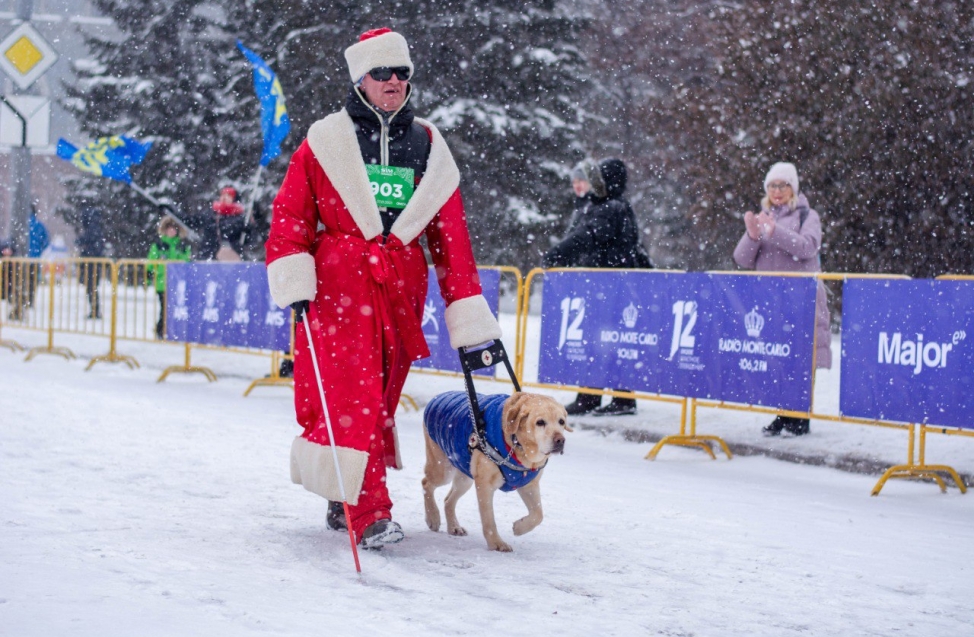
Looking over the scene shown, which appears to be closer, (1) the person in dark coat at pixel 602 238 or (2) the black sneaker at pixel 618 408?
(2) the black sneaker at pixel 618 408

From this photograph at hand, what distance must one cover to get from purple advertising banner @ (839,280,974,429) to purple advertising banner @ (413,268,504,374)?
334 cm

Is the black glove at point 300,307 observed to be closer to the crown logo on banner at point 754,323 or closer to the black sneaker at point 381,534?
the black sneaker at point 381,534

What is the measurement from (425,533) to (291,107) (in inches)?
817

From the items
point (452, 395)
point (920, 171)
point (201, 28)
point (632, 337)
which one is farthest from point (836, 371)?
point (201, 28)

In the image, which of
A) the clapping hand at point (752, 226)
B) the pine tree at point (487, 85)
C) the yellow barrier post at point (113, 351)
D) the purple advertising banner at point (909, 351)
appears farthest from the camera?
the pine tree at point (487, 85)

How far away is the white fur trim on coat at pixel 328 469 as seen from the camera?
5.00m

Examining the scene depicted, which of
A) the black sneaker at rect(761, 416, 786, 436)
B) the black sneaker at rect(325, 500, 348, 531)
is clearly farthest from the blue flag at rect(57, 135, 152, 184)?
the black sneaker at rect(325, 500, 348, 531)

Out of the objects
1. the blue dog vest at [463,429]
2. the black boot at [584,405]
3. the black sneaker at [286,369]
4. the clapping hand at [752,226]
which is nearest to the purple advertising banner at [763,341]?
the clapping hand at [752,226]

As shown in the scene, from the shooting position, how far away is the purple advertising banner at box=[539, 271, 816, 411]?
7973 millimetres

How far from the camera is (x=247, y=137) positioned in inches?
1059

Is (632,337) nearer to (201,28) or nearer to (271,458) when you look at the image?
Answer: (271,458)

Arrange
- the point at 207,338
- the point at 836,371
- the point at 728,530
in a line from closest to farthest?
1. the point at 728,530
2. the point at 836,371
3. the point at 207,338

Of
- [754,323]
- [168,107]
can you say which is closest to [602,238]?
[754,323]

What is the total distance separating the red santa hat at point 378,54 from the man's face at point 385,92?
5 centimetres
